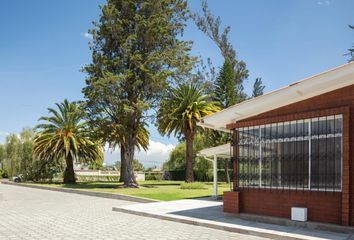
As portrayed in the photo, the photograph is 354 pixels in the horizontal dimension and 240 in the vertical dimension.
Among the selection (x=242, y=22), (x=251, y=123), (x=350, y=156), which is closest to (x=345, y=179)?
(x=350, y=156)

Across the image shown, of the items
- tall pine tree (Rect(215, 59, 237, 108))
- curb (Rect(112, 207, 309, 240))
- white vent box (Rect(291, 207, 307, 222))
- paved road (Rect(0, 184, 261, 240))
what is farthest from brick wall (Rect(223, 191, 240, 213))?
tall pine tree (Rect(215, 59, 237, 108))

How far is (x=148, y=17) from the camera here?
28.0 meters

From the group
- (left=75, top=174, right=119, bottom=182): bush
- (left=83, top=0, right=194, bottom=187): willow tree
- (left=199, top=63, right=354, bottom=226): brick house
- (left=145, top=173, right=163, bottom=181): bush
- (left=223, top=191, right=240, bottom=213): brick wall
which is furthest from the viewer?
(left=145, top=173, right=163, bottom=181): bush

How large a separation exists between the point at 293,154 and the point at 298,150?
0.63ft

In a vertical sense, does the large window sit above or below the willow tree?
below

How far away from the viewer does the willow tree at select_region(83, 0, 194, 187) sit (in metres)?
26.9

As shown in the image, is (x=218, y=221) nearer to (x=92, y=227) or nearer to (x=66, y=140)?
(x=92, y=227)

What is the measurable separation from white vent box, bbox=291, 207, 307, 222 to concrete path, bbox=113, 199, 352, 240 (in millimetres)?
293

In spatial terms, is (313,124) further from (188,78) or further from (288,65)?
(288,65)

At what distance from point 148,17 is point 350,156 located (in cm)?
2124

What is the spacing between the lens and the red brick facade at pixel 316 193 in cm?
919

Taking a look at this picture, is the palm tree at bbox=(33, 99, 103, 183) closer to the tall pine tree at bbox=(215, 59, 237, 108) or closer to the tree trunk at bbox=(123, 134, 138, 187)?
the tree trunk at bbox=(123, 134, 138, 187)

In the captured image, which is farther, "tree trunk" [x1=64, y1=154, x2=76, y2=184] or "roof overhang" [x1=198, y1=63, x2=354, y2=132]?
"tree trunk" [x1=64, y1=154, x2=76, y2=184]

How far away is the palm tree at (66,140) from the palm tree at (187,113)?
6.94 metres
